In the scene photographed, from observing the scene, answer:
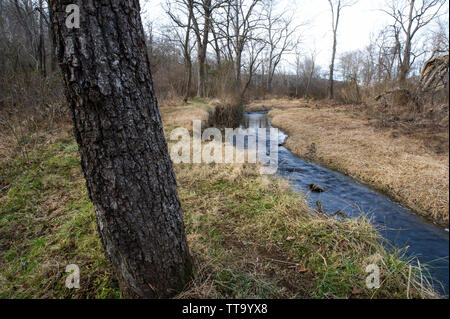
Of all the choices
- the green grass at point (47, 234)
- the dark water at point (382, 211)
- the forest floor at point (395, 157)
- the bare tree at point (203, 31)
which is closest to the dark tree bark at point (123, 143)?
the green grass at point (47, 234)

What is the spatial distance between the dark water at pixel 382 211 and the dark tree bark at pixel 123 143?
2.07 meters

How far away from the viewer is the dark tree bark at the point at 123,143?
98 cm

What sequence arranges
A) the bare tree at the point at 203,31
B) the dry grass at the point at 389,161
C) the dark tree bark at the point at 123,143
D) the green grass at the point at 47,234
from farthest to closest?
the bare tree at the point at 203,31
the dry grass at the point at 389,161
the green grass at the point at 47,234
the dark tree bark at the point at 123,143

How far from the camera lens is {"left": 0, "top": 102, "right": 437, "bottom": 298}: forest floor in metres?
1.61

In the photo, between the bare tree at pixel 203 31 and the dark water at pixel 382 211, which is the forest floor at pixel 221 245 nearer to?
the dark water at pixel 382 211

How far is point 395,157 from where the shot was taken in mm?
3766

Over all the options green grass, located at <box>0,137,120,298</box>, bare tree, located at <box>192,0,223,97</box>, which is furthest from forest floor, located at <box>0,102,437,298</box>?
bare tree, located at <box>192,0,223,97</box>

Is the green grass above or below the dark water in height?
above

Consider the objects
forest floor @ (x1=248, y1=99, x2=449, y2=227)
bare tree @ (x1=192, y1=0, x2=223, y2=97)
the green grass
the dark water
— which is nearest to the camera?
the green grass

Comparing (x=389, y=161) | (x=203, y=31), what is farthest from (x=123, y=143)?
(x=203, y=31)

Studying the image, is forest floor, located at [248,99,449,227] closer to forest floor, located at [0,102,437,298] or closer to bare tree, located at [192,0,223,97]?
forest floor, located at [0,102,437,298]

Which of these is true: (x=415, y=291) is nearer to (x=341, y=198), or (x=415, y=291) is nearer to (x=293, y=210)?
(x=293, y=210)

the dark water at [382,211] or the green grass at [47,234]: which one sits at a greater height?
the green grass at [47,234]
